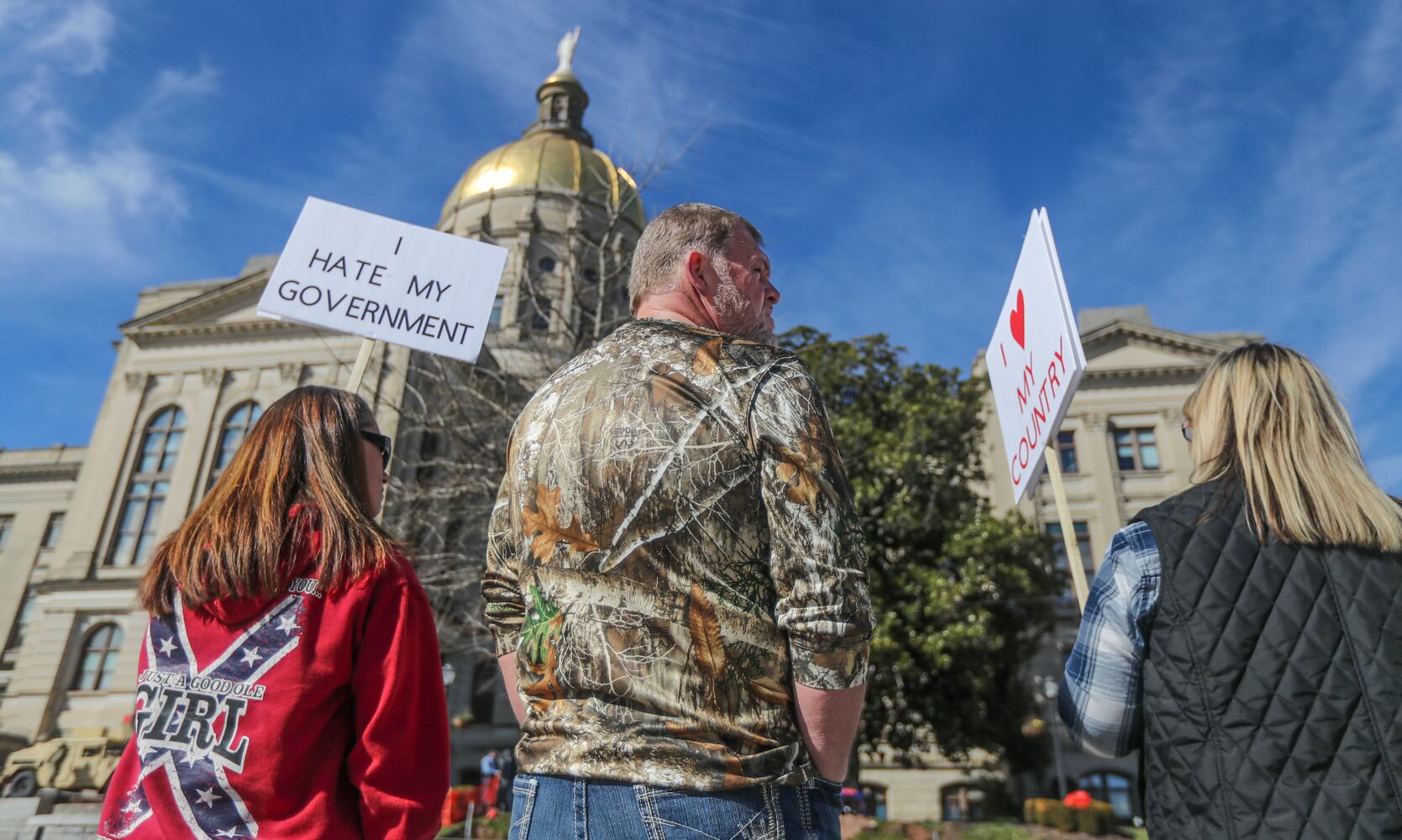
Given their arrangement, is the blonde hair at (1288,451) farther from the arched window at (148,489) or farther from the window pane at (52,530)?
the window pane at (52,530)

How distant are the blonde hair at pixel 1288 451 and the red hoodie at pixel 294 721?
78.8 inches

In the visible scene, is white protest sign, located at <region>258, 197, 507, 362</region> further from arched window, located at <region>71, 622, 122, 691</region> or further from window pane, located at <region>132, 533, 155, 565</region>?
window pane, located at <region>132, 533, 155, 565</region>

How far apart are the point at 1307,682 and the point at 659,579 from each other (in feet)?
4.67

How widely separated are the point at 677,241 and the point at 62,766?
88.2 ft

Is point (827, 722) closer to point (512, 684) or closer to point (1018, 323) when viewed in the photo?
point (512, 684)

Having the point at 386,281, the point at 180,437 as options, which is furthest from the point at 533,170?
the point at 386,281

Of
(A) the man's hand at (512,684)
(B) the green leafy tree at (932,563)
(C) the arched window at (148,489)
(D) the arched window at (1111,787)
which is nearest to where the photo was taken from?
(A) the man's hand at (512,684)

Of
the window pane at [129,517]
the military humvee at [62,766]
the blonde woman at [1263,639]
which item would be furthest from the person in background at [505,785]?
the window pane at [129,517]

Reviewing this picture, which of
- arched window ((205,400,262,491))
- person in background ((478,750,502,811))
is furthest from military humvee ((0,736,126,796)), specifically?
arched window ((205,400,262,491))

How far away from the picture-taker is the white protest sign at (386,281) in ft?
17.7

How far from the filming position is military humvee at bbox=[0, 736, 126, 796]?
68.8 ft

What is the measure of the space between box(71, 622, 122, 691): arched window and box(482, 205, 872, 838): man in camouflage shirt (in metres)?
34.8

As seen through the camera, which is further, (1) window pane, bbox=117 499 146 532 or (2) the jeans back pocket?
(1) window pane, bbox=117 499 146 532

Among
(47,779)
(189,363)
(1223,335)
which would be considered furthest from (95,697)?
(1223,335)
